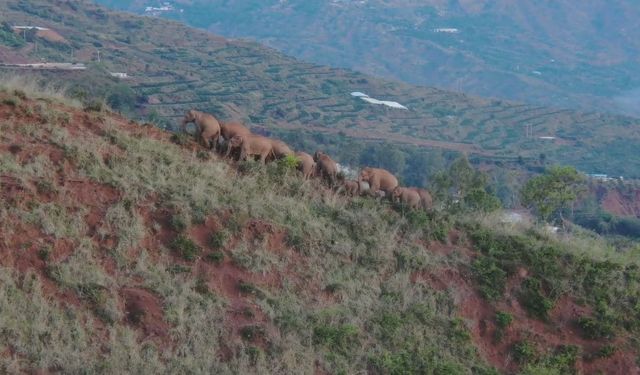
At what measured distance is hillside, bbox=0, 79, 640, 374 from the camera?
36.5 feet

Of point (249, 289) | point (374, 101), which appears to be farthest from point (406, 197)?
point (374, 101)

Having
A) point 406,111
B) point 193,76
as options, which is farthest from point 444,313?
point 406,111

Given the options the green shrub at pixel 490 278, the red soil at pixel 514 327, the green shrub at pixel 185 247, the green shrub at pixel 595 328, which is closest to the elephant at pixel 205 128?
the green shrub at pixel 185 247

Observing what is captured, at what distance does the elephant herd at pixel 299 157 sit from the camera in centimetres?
1538

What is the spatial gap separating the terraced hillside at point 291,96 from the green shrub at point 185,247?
177 feet

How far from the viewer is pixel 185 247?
41.6ft

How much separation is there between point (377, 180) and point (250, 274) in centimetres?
439

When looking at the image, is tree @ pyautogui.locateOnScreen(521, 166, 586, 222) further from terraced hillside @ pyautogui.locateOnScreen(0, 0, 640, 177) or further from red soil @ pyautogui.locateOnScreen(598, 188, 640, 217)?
red soil @ pyautogui.locateOnScreen(598, 188, 640, 217)

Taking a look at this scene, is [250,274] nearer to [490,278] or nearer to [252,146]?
[252,146]

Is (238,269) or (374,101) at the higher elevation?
(238,269)

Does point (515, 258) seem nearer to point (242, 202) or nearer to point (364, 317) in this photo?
point (364, 317)

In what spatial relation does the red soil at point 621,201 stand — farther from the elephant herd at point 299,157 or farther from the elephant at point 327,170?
the elephant at point 327,170

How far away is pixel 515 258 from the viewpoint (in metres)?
14.8

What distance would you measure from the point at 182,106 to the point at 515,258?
62.4m
